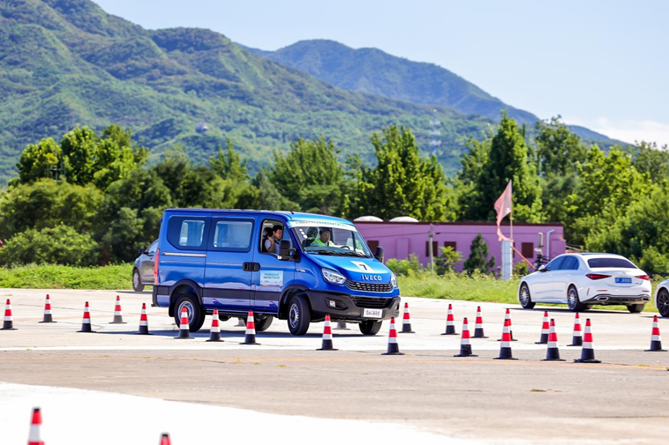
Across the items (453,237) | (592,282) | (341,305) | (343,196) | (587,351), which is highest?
(343,196)

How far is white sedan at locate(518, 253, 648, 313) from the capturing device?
2858 cm

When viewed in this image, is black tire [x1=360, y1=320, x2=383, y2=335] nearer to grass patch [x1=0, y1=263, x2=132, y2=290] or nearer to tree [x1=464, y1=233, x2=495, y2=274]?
grass patch [x1=0, y1=263, x2=132, y2=290]

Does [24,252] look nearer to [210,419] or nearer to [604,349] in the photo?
[604,349]

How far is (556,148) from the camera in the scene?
520 ft

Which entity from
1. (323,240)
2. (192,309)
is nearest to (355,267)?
(323,240)

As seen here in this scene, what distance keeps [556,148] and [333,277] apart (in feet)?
467

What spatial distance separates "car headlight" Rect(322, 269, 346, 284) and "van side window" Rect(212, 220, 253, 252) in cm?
184

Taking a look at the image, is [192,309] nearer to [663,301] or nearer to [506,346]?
[506,346]

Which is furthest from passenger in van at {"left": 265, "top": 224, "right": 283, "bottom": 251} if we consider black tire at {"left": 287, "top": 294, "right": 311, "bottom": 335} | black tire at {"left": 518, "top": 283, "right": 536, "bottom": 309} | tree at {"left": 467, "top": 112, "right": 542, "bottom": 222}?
tree at {"left": 467, "top": 112, "right": 542, "bottom": 222}

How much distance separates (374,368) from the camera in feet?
47.6

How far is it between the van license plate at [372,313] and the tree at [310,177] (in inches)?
4191

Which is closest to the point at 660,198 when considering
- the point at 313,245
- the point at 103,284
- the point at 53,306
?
the point at 103,284

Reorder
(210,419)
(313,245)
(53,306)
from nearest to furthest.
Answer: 1. (210,419)
2. (313,245)
3. (53,306)

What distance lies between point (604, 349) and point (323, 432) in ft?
33.5
